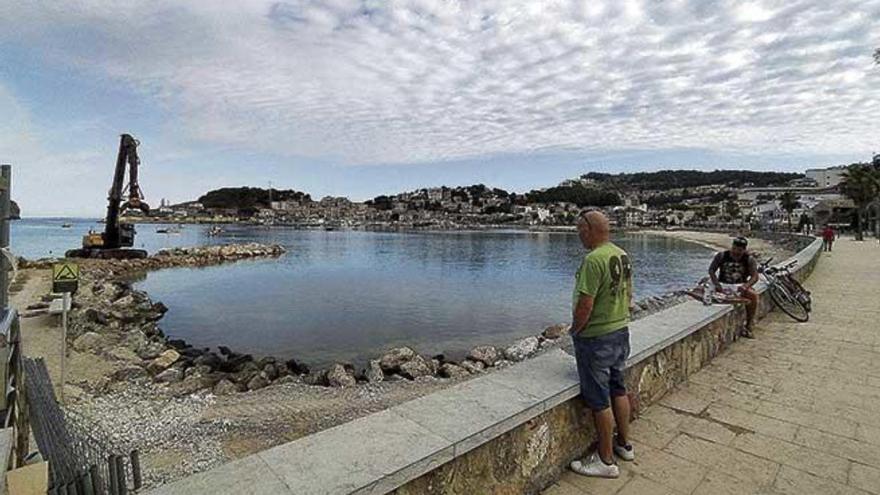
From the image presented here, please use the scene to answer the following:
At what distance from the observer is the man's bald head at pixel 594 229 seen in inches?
113

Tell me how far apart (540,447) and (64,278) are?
25.6 ft

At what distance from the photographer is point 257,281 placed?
28.6m

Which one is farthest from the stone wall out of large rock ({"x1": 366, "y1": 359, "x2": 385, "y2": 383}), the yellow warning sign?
the yellow warning sign

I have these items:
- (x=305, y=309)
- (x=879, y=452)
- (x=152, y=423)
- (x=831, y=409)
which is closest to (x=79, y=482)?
(x=879, y=452)

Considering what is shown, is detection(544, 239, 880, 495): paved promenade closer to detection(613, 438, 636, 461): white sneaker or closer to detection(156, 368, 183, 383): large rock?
detection(613, 438, 636, 461): white sneaker

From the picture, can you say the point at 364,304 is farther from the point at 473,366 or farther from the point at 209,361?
the point at 473,366

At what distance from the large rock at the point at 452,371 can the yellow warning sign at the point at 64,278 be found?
6.60 meters

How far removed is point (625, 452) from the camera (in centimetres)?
286

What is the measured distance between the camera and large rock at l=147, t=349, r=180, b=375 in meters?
9.84

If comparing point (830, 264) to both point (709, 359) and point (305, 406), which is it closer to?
point (709, 359)

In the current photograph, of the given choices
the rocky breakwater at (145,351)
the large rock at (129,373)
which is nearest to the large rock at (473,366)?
the rocky breakwater at (145,351)

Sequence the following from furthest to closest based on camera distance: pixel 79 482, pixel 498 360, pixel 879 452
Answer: pixel 498 360, pixel 879 452, pixel 79 482

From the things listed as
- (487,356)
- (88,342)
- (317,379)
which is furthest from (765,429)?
(88,342)

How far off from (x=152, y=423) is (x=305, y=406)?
7.04 ft
